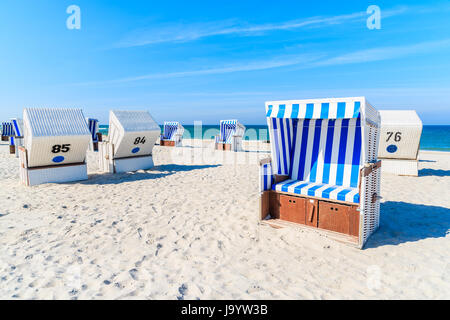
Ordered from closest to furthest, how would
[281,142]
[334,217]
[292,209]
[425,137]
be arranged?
1. [334,217]
2. [292,209]
3. [281,142]
4. [425,137]

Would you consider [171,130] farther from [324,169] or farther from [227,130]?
[324,169]

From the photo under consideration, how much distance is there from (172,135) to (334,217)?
18.0 metres

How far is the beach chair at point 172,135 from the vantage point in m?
21.0

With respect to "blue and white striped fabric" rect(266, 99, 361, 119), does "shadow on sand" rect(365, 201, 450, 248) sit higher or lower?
lower

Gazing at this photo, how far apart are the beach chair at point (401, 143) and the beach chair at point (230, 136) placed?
898cm

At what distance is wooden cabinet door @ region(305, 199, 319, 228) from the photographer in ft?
14.9

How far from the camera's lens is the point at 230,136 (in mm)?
17672

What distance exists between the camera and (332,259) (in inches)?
145

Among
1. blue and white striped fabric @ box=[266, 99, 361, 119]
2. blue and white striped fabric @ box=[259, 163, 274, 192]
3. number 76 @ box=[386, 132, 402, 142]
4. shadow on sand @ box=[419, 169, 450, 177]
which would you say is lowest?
shadow on sand @ box=[419, 169, 450, 177]

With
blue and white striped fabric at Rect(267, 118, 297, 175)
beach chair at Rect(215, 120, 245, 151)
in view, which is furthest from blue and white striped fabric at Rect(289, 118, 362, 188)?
beach chair at Rect(215, 120, 245, 151)

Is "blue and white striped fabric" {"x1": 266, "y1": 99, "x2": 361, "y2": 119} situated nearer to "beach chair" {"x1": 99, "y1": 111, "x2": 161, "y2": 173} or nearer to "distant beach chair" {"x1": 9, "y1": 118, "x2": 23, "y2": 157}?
"beach chair" {"x1": 99, "y1": 111, "x2": 161, "y2": 173}

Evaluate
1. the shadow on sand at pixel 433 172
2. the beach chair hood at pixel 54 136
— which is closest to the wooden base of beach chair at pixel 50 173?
the beach chair hood at pixel 54 136

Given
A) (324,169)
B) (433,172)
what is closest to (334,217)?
(324,169)

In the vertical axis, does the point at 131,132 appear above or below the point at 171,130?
above
